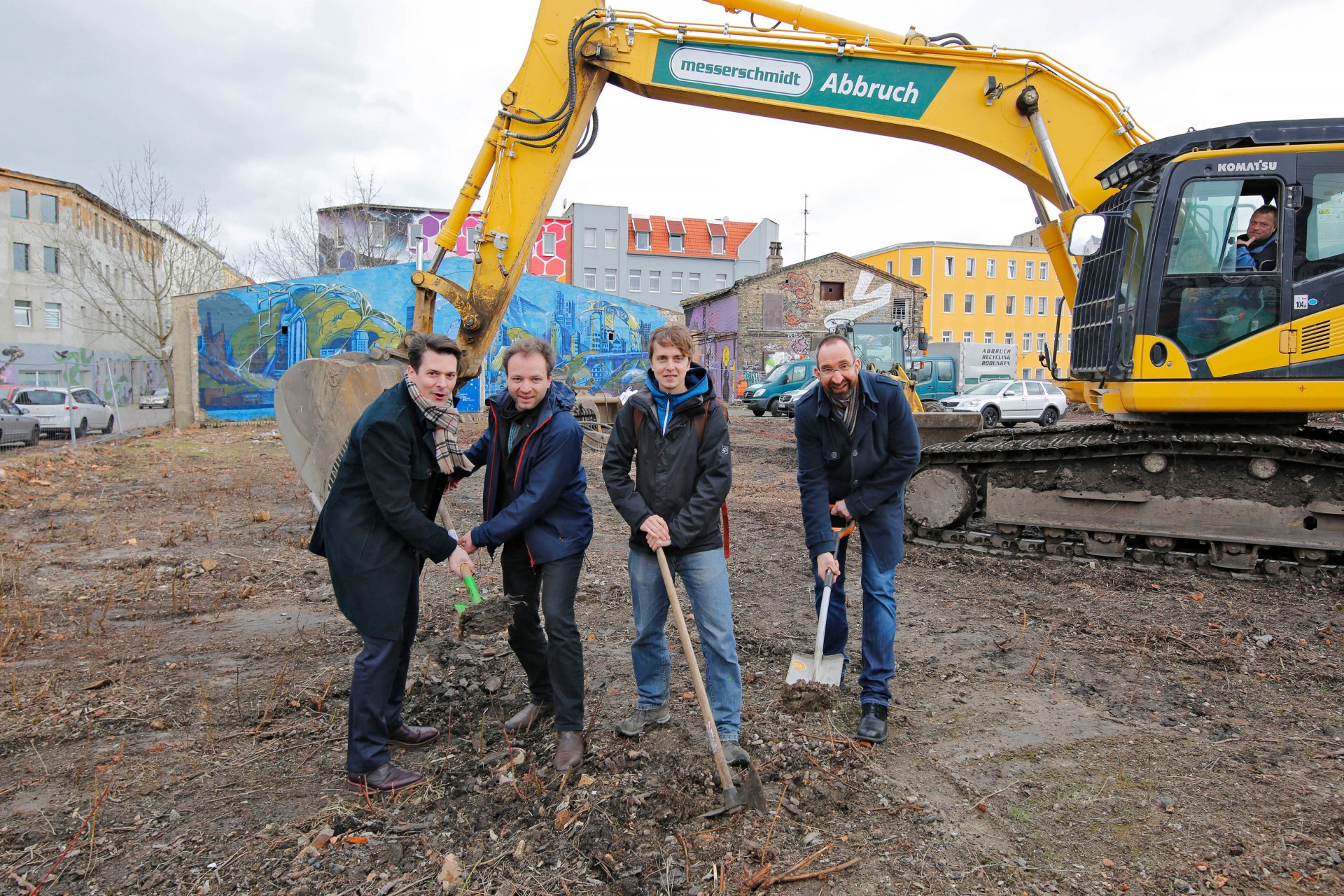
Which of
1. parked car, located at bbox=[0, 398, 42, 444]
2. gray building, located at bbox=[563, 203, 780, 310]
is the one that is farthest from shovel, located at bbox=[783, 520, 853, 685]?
gray building, located at bbox=[563, 203, 780, 310]

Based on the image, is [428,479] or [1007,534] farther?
[1007,534]

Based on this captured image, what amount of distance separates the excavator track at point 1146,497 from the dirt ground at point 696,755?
39cm

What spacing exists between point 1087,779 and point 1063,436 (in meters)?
4.82

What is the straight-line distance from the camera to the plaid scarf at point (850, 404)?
4.05 metres

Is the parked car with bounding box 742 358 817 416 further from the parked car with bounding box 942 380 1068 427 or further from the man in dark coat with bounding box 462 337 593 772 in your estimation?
the man in dark coat with bounding box 462 337 593 772

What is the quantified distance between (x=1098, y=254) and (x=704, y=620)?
214 inches

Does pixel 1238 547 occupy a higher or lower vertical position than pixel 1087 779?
higher

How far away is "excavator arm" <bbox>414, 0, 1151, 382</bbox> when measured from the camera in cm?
707

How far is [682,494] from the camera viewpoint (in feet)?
11.5

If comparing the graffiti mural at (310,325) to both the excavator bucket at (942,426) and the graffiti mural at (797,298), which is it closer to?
the excavator bucket at (942,426)

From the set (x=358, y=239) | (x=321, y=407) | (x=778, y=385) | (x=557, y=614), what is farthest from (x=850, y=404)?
(x=358, y=239)

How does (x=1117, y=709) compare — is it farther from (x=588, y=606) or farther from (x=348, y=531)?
(x=348, y=531)

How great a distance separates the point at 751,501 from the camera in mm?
10906

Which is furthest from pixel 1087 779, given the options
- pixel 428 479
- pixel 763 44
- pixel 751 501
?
pixel 751 501
